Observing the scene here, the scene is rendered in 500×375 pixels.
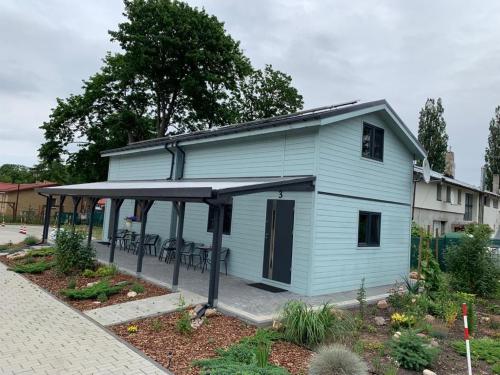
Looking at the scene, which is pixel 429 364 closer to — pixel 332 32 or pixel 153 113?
pixel 332 32

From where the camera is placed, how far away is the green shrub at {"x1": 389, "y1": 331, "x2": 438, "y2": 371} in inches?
207

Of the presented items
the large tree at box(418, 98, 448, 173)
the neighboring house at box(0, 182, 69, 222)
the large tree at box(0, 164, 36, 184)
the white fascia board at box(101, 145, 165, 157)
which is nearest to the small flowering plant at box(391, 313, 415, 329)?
the white fascia board at box(101, 145, 165, 157)

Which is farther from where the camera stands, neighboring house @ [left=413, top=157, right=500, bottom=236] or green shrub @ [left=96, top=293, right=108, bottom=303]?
neighboring house @ [left=413, top=157, right=500, bottom=236]

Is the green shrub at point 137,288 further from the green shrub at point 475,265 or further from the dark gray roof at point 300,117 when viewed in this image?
the green shrub at point 475,265

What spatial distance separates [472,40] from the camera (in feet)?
40.1

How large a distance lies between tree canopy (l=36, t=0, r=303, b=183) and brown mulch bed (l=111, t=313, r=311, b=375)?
69.9 feet

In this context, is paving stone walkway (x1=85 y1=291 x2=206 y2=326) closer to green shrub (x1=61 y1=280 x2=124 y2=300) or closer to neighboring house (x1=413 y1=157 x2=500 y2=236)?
green shrub (x1=61 y1=280 x2=124 y2=300)

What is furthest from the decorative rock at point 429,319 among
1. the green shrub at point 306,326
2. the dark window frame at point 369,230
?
the dark window frame at point 369,230

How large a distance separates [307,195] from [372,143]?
10.6 ft

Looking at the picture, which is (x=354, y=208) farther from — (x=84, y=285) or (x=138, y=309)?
(x=84, y=285)

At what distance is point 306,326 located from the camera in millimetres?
5945

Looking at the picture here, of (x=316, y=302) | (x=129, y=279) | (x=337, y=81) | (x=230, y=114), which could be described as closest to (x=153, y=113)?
(x=230, y=114)

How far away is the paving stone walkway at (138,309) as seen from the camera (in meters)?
6.98

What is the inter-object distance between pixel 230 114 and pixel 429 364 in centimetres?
2554
